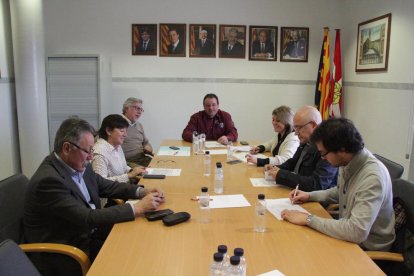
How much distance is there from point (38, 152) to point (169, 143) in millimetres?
1843

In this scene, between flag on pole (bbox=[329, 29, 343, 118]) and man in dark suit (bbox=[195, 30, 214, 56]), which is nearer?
flag on pole (bbox=[329, 29, 343, 118])

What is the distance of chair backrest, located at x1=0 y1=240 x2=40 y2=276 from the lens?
1055 mm

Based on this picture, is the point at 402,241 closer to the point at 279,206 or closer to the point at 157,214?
the point at 279,206

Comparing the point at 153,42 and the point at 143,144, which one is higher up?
the point at 153,42

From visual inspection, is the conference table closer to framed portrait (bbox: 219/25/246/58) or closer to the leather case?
the leather case

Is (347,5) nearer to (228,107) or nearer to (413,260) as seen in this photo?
(228,107)

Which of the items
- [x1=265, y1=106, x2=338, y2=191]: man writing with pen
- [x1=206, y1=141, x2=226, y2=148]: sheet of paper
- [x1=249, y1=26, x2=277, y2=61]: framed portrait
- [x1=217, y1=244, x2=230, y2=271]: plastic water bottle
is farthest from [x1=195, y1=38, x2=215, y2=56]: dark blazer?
[x1=217, y1=244, x2=230, y2=271]: plastic water bottle

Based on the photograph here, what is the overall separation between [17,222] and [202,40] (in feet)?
13.6

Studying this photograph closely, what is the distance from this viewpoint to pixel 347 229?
165cm

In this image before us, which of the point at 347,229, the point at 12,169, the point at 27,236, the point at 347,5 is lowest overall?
the point at 12,169

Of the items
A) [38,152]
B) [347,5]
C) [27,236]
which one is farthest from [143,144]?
[347,5]

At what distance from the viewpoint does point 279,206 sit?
2.08 m

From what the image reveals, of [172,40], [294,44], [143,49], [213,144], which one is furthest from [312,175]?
[143,49]

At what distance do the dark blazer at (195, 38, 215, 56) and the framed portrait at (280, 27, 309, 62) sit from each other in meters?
1.09
